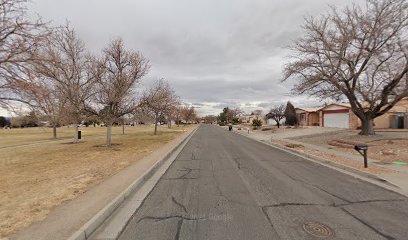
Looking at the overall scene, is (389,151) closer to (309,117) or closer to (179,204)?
(179,204)

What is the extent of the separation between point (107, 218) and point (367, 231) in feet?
15.2

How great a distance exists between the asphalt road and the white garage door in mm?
37366

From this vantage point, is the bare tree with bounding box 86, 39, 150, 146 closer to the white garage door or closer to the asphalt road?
the asphalt road

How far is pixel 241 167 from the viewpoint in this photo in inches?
483

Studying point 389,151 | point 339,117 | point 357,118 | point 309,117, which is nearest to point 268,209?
point 389,151

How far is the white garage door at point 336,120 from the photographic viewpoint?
145ft

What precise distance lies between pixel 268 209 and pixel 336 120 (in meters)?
45.1

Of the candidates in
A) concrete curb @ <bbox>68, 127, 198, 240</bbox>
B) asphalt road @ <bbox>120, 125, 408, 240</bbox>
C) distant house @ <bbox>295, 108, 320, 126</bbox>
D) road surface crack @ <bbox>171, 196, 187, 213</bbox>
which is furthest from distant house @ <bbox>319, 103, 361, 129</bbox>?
road surface crack @ <bbox>171, 196, 187, 213</bbox>

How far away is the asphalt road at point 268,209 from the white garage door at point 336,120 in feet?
123

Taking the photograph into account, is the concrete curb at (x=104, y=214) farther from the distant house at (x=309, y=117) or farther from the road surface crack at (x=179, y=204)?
the distant house at (x=309, y=117)

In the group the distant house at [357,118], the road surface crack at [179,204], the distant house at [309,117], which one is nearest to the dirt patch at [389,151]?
the road surface crack at [179,204]

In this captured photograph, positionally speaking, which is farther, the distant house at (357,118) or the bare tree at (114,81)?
the distant house at (357,118)

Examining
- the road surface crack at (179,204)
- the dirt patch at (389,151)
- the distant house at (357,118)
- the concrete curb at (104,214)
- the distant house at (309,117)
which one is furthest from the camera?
the distant house at (309,117)

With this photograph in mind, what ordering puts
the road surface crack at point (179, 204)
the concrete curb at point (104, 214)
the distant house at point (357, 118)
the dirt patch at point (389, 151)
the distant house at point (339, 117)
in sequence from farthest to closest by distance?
the distant house at point (339, 117) → the distant house at point (357, 118) → the dirt patch at point (389, 151) → the road surface crack at point (179, 204) → the concrete curb at point (104, 214)
